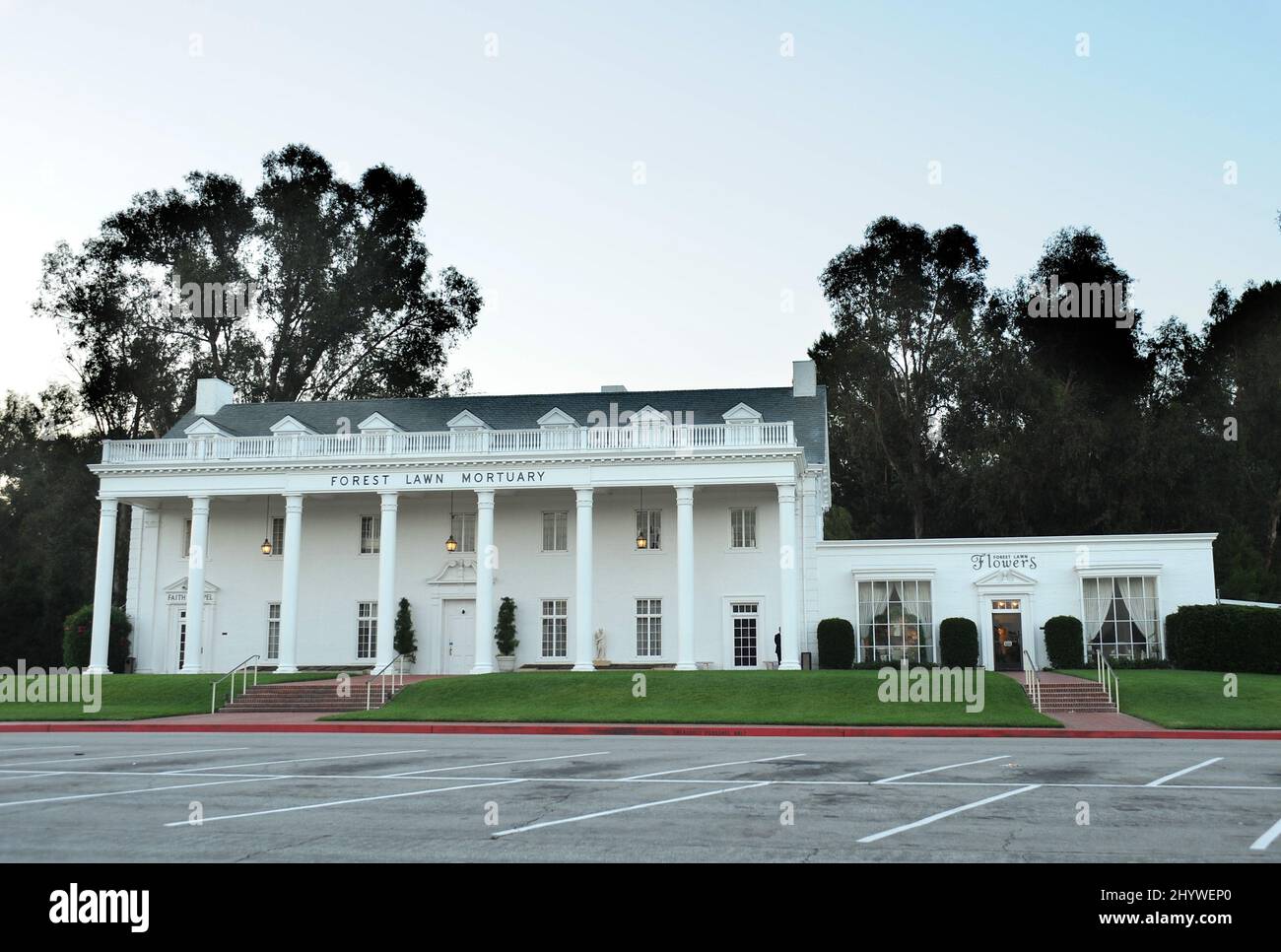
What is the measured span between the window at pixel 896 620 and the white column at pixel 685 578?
239 inches

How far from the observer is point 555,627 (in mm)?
39750

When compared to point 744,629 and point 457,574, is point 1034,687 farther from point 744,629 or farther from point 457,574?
point 457,574

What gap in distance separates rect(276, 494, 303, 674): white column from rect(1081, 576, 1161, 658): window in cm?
2636

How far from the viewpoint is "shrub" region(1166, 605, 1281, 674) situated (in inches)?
1297

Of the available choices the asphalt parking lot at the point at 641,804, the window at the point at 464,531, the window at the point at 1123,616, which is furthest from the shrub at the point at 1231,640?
the window at the point at 464,531

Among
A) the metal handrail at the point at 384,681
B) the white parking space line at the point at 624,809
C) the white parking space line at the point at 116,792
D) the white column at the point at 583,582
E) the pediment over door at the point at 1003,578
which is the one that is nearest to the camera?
the white parking space line at the point at 624,809

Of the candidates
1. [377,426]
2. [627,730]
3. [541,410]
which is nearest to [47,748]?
[627,730]

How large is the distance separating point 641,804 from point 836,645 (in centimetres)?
2617

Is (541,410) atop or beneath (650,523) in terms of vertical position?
atop

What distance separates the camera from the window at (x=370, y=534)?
135 ft

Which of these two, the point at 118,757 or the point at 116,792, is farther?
the point at 118,757

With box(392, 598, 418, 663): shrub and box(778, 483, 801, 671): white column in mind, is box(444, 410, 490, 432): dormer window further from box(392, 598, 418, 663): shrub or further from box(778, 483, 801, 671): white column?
box(778, 483, 801, 671): white column

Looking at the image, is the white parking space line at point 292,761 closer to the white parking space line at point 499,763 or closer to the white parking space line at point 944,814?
the white parking space line at point 499,763

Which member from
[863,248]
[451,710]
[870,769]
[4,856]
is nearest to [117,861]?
[4,856]
